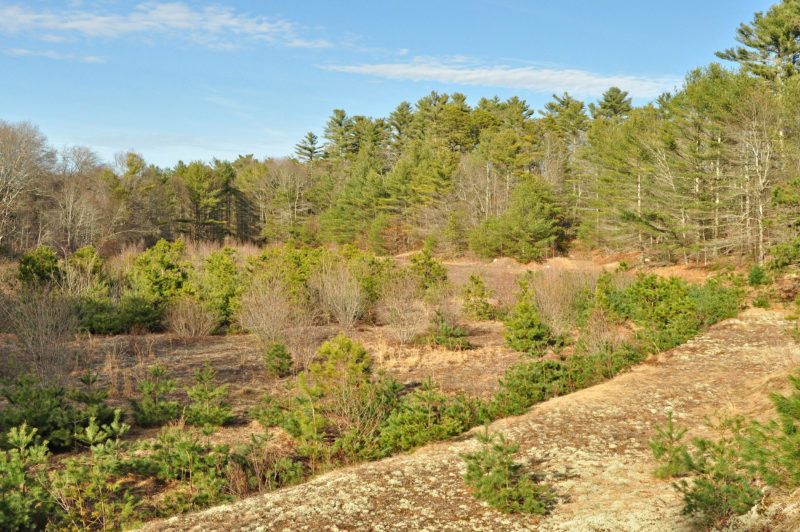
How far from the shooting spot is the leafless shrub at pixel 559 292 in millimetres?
10227

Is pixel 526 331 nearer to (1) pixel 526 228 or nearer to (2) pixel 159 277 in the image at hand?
(2) pixel 159 277

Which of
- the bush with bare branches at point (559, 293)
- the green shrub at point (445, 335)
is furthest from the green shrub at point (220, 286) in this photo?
the bush with bare branches at point (559, 293)

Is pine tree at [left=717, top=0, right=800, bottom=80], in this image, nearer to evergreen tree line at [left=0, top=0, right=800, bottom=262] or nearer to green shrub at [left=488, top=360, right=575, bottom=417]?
evergreen tree line at [left=0, top=0, right=800, bottom=262]

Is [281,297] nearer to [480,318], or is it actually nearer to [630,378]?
[480,318]

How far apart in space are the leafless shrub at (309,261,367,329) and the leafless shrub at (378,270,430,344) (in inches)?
24.1

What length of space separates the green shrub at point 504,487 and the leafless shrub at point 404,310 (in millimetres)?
6881

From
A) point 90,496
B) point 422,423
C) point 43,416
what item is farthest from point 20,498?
point 422,423

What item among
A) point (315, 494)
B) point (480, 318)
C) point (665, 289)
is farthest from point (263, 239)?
point (315, 494)

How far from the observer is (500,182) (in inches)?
1545

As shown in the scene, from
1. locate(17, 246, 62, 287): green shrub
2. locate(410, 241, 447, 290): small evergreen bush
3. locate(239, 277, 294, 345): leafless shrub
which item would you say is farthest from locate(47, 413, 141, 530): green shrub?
locate(17, 246, 62, 287): green shrub

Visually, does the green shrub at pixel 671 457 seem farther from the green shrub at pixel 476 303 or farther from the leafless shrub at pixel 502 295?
the green shrub at pixel 476 303

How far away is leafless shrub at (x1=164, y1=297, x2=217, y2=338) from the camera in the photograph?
1191 cm

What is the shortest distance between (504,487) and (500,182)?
121 ft

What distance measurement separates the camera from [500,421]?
5.68 m
